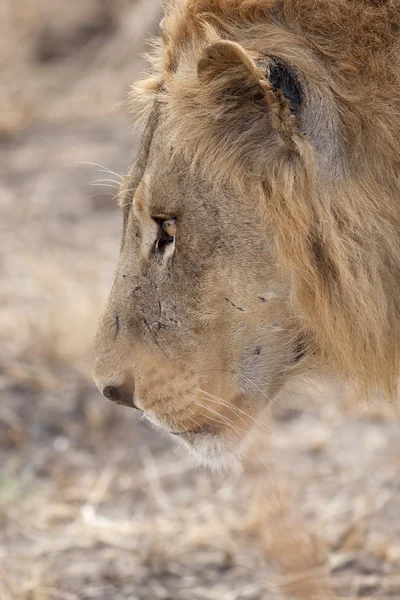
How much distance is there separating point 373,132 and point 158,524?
1.79 metres

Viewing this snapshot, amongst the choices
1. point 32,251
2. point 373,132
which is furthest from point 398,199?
point 32,251

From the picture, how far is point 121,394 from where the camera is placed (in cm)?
216

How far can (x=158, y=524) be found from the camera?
3219mm

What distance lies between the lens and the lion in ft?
6.00

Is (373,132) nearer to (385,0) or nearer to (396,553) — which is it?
(385,0)

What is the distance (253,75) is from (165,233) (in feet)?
1.47

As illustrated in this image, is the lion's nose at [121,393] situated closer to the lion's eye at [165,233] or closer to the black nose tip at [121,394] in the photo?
the black nose tip at [121,394]

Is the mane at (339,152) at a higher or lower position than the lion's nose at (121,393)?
higher

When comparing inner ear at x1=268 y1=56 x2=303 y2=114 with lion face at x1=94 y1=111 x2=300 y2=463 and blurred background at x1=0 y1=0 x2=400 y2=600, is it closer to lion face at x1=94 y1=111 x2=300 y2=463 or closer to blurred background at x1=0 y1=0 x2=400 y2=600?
lion face at x1=94 y1=111 x2=300 y2=463

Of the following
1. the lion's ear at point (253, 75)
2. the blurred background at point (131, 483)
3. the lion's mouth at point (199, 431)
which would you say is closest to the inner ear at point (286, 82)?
the lion's ear at point (253, 75)

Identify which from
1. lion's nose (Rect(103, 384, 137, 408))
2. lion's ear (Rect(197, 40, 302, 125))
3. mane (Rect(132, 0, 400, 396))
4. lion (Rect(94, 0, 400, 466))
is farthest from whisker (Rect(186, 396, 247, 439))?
→ lion's ear (Rect(197, 40, 302, 125))

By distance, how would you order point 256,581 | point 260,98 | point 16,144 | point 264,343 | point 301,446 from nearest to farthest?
point 260,98, point 264,343, point 256,581, point 301,446, point 16,144

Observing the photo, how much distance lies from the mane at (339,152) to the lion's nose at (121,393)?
43cm

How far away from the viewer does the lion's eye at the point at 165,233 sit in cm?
204
